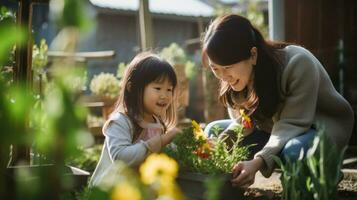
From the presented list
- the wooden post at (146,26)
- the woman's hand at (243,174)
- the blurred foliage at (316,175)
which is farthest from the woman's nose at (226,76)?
the wooden post at (146,26)

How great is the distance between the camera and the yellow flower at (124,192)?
18.6 inches

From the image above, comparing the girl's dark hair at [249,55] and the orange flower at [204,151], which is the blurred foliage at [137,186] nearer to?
the orange flower at [204,151]

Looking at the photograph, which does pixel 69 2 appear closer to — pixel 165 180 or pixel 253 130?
pixel 165 180

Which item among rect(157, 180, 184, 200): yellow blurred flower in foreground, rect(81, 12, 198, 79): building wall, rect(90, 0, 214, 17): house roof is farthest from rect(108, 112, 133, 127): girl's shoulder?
rect(81, 12, 198, 79): building wall

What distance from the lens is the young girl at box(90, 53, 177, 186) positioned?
7.11 feet

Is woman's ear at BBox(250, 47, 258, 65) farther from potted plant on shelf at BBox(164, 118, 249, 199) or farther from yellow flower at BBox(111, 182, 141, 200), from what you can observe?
yellow flower at BBox(111, 182, 141, 200)

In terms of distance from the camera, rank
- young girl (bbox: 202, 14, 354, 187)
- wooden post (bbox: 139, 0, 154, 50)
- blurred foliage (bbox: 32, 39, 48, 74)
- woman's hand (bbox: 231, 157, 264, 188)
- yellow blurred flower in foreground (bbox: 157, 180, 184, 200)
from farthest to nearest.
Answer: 1. wooden post (bbox: 139, 0, 154, 50)
2. blurred foliage (bbox: 32, 39, 48, 74)
3. young girl (bbox: 202, 14, 354, 187)
4. woman's hand (bbox: 231, 157, 264, 188)
5. yellow blurred flower in foreground (bbox: 157, 180, 184, 200)

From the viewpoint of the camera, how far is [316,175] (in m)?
1.46

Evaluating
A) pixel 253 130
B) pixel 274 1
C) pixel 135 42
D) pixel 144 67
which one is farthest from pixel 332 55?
pixel 135 42

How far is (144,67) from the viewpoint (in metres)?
2.38

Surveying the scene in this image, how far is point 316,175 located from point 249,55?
0.84 metres

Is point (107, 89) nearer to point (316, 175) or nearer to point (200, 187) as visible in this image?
point (200, 187)

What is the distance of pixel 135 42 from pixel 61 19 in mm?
11391

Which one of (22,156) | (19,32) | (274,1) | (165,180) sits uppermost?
(274,1)
